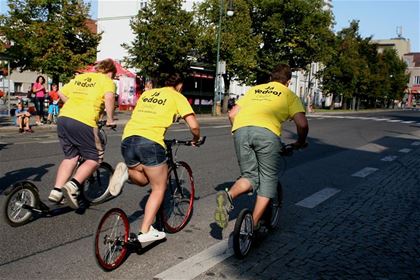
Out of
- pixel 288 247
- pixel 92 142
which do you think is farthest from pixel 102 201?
pixel 288 247

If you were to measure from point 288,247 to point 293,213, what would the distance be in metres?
1.39

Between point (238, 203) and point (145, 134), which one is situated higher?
point (145, 134)

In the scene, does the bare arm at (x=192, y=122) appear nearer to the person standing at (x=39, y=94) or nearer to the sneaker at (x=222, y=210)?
the sneaker at (x=222, y=210)

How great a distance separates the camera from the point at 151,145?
4.01 m

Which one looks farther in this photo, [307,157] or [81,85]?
[307,157]

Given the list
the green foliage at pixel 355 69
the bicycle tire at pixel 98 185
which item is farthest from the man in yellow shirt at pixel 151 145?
the green foliage at pixel 355 69

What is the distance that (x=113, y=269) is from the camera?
12.3 feet

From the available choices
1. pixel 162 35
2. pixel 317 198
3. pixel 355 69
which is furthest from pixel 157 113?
pixel 355 69

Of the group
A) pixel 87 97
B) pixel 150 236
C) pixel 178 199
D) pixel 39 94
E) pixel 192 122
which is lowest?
pixel 150 236

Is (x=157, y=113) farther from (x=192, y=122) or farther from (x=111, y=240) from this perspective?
(x=111, y=240)

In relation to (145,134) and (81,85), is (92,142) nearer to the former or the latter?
(81,85)

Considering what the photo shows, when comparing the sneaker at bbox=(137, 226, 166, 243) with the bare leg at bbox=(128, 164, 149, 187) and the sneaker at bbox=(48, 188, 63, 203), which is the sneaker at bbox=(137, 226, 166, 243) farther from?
the sneaker at bbox=(48, 188, 63, 203)

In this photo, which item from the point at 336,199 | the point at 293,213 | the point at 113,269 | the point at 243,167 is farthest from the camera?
the point at 336,199

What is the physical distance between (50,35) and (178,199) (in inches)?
718
